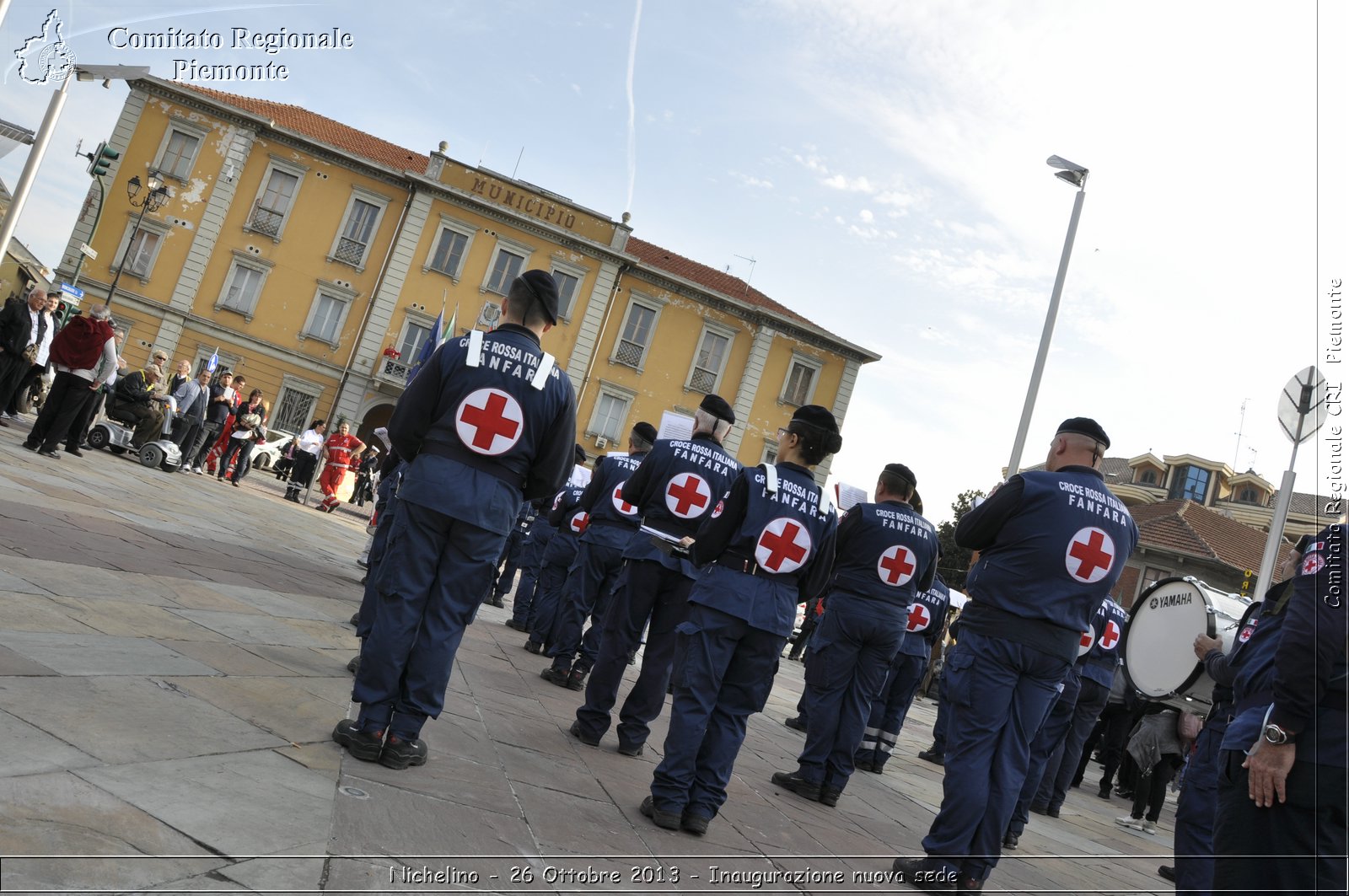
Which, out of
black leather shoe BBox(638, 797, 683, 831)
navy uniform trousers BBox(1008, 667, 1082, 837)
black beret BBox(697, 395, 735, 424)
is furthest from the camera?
navy uniform trousers BBox(1008, 667, 1082, 837)

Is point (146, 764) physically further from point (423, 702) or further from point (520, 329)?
point (520, 329)

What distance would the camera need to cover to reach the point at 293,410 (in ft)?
126

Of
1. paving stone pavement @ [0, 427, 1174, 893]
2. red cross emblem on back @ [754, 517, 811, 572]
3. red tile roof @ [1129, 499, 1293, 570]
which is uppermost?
red tile roof @ [1129, 499, 1293, 570]

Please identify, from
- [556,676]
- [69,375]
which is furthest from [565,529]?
[69,375]

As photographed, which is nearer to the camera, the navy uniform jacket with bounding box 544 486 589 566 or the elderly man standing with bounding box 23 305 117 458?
the navy uniform jacket with bounding box 544 486 589 566

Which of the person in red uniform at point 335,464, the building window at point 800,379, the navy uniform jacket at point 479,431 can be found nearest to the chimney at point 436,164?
the building window at point 800,379

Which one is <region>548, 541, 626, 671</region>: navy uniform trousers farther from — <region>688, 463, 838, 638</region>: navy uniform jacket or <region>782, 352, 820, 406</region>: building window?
<region>782, 352, 820, 406</region>: building window

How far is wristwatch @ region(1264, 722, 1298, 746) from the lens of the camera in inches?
116

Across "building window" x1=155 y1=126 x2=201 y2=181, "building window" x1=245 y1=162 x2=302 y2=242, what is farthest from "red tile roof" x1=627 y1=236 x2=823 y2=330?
"building window" x1=155 y1=126 x2=201 y2=181

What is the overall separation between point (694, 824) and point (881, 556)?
2.48m

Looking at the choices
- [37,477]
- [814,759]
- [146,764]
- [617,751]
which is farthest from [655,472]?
[37,477]

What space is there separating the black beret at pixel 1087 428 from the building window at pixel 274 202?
38.2 meters

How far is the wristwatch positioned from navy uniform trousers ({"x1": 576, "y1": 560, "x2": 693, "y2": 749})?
315 centimetres

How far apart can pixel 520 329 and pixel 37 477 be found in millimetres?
7116
